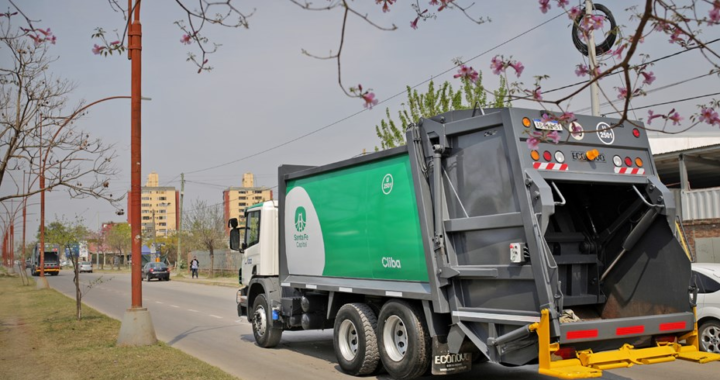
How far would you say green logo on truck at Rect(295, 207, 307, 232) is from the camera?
37.3 feet

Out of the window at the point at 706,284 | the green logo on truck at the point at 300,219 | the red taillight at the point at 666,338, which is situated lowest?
the red taillight at the point at 666,338

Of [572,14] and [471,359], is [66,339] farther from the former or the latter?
[572,14]

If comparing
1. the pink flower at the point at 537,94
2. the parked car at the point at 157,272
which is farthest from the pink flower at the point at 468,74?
the parked car at the point at 157,272

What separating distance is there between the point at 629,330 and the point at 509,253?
62.4 inches

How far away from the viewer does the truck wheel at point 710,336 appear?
1034 cm

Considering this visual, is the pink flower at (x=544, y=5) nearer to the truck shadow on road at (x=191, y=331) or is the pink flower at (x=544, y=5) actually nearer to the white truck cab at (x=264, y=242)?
the white truck cab at (x=264, y=242)

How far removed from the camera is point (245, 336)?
14727 millimetres

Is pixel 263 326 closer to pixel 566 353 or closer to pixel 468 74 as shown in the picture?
pixel 566 353

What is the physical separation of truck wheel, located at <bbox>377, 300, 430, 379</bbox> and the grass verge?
6.75 feet

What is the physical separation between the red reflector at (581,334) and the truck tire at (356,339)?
3119 mm

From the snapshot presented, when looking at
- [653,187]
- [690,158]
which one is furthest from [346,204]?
[690,158]

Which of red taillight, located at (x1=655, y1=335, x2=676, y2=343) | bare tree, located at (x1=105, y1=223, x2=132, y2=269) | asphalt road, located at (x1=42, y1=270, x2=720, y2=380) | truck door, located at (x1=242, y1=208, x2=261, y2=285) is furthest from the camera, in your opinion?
bare tree, located at (x1=105, y1=223, x2=132, y2=269)

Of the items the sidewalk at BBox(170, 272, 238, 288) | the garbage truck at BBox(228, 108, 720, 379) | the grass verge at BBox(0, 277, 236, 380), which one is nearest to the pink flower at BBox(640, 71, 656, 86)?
the garbage truck at BBox(228, 108, 720, 379)

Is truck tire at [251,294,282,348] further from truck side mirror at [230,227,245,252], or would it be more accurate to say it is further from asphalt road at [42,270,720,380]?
truck side mirror at [230,227,245,252]
